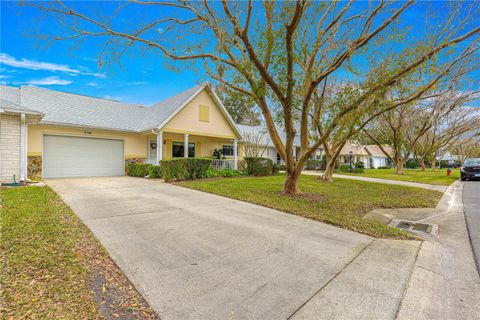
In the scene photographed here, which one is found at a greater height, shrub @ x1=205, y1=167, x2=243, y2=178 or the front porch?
the front porch

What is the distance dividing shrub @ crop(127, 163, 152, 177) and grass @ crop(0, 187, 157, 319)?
31.3ft

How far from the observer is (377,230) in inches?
201

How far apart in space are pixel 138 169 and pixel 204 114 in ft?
19.0

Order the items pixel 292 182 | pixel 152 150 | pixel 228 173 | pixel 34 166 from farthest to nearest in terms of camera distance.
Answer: pixel 152 150 < pixel 228 173 < pixel 34 166 < pixel 292 182

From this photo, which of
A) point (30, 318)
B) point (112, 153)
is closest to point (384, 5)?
point (30, 318)

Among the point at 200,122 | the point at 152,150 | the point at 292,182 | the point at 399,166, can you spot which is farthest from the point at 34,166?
the point at 399,166

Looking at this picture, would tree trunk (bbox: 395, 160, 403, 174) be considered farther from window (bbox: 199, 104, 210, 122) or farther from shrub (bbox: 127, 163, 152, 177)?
shrub (bbox: 127, 163, 152, 177)

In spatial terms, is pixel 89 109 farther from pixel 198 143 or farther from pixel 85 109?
pixel 198 143

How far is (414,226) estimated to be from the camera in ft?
19.0

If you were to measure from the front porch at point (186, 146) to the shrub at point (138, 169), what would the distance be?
0.83 metres

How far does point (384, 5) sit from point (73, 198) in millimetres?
11274

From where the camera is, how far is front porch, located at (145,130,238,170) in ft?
53.8

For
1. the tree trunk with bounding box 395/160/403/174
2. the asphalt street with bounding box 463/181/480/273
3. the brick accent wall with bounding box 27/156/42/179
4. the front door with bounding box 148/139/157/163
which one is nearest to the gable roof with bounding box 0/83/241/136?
the front door with bounding box 148/139/157/163

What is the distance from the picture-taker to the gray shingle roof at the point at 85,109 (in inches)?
524
